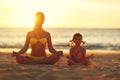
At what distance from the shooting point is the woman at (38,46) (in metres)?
9.27

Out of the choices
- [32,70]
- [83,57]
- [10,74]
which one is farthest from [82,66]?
[10,74]

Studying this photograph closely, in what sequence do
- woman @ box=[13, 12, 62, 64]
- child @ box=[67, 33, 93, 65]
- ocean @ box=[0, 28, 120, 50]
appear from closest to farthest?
1. woman @ box=[13, 12, 62, 64]
2. child @ box=[67, 33, 93, 65]
3. ocean @ box=[0, 28, 120, 50]

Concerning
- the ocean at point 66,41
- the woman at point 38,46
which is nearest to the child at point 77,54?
the woman at point 38,46

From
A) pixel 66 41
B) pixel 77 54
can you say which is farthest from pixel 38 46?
pixel 66 41

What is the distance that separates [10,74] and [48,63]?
2236mm

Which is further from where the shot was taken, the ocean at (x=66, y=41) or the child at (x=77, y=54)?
the ocean at (x=66, y=41)

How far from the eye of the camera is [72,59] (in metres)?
9.74

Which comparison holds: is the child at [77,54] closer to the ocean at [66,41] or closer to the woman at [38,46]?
the woman at [38,46]

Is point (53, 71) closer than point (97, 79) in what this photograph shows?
No

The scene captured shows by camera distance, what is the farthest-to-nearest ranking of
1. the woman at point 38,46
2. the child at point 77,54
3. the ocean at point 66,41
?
the ocean at point 66,41 < the child at point 77,54 < the woman at point 38,46

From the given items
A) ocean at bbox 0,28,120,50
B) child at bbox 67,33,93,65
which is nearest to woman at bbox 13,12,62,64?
child at bbox 67,33,93,65

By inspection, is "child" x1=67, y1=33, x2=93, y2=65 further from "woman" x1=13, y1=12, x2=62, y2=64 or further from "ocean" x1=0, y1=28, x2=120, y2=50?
"ocean" x1=0, y1=28, x2=120, y2=50

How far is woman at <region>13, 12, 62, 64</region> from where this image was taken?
9273 mm

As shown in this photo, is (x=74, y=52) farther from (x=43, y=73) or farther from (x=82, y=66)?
(x=43, y=73)
